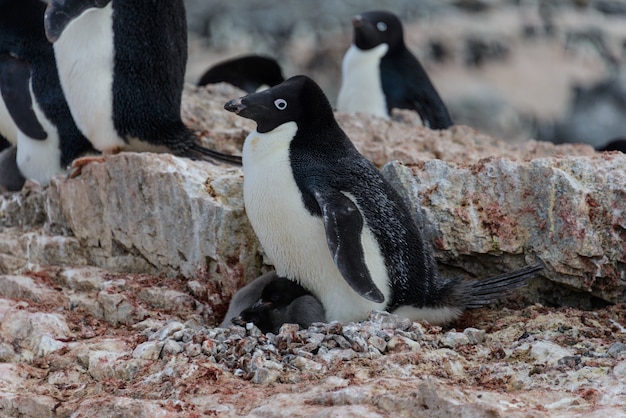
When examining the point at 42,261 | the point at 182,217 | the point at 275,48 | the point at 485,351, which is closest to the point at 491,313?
the point at 485,351

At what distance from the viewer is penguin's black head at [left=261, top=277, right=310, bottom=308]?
479 cm

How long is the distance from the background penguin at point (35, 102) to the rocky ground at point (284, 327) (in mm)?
512

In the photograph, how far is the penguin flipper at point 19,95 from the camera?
6.59 m

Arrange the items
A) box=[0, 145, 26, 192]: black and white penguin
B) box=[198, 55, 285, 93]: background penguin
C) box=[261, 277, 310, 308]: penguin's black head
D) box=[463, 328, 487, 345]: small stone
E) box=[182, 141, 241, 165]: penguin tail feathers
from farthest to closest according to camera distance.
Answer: box=[198, 55, 285, 93]: background penguin
box=[0, 145, 26, 192]: black and white penguin
box=[182, 141, 241, 165]: penguin tail feathers
box=[261, 277, 310, 308]: penguin's black head
box=[463, 328, 487, 345]: small stone

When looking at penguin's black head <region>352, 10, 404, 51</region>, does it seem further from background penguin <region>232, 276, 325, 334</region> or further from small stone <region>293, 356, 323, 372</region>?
small stone <region>293, 356, 323, 372</region>

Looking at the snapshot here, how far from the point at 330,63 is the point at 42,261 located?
27.9 feet

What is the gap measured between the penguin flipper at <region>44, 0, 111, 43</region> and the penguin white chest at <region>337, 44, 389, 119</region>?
346cm

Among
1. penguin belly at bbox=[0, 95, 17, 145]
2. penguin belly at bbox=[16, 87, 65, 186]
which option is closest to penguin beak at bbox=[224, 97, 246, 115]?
penguin belly at bbox=[16, 87, 65, 186]

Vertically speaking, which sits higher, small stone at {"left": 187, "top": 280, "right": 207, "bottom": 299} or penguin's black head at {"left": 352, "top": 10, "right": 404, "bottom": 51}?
penguin's black head at {"left": 352, "top": 10, "right": 404, "bottom": 51}

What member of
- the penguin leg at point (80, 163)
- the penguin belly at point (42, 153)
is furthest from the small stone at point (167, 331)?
the penguin belly at point (42, 153)

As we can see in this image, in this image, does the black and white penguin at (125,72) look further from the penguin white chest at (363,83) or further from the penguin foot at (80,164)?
the penguin white chest at (363,83)

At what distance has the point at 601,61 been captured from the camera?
47.3ft

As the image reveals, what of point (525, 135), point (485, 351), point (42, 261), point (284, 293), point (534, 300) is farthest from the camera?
point (525, 135)

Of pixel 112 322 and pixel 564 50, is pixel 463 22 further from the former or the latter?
pixel 112 322
